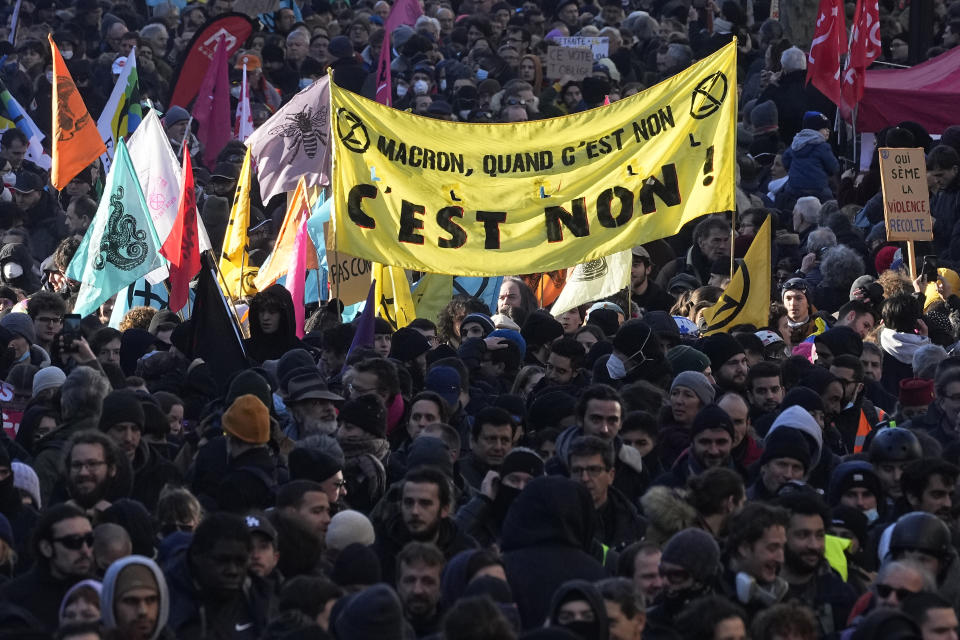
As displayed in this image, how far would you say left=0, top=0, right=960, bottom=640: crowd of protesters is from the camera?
698 centimetres

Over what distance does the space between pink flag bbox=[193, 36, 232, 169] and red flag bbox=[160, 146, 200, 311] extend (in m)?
4.57

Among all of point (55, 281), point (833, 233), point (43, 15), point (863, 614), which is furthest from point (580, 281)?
point (43, 15)

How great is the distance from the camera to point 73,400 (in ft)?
31.1

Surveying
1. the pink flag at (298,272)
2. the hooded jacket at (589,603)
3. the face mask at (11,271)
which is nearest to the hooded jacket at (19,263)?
the face mask at (11,271)

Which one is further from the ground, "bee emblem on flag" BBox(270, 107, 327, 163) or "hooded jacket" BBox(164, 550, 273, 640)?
"bee emblem on flag" BBox(270, 107, 327, 163)

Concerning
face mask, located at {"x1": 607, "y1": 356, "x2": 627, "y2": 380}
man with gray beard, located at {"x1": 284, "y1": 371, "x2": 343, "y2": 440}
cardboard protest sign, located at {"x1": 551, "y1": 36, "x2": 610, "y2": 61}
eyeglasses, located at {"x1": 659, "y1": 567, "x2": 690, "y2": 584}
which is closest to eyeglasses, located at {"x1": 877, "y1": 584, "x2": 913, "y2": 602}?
eyeglasses, located at {"x1": 659, "y1": 567, "x2": 690, "y2": 584}

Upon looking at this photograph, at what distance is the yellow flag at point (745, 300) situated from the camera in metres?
12.6

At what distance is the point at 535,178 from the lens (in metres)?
12.9

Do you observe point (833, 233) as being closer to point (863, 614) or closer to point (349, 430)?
point (349, 430)

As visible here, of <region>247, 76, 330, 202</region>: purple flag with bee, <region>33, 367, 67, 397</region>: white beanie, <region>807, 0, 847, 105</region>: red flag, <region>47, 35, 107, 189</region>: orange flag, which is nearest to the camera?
<region>33, 367, 67, 397</region>: white beanie

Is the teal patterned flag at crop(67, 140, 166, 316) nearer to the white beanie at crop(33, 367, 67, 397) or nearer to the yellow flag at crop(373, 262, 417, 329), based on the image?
the yellow flag at crop(373, 262, 417, 329)

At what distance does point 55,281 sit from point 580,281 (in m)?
3.88

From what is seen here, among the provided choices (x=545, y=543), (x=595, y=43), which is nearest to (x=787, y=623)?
(x=545, y=543)

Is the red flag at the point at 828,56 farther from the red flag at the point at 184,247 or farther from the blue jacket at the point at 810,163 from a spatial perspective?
the red flag at the point at 184,247
